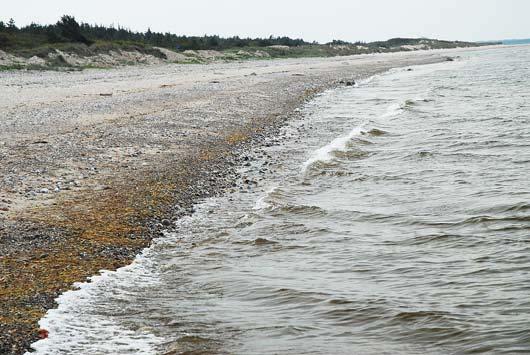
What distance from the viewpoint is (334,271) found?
7480 millimetres

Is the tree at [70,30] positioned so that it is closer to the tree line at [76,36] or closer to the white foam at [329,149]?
the tree line at [76,36]

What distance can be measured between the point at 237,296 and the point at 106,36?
5829 centimetres

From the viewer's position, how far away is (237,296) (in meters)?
6.74

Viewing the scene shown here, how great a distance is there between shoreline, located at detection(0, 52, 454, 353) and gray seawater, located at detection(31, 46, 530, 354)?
14.1 inches

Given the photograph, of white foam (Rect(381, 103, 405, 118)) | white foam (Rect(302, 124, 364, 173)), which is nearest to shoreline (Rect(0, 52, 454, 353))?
white foam (Rect(302, 124, 364, 173))

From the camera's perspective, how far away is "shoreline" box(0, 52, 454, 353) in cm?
688

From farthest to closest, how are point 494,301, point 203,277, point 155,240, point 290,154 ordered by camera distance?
point 290,154
point 155,240
point 203,277
point 494,301

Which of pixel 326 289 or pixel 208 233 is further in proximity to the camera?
pixel 208 233

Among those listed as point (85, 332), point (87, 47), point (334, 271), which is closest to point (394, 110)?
point (334, 271)

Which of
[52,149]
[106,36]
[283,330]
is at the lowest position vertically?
[283,330]

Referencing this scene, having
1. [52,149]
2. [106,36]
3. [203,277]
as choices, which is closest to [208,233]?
[203,277]

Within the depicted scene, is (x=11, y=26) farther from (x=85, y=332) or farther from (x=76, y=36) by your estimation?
(x=85, y=332)

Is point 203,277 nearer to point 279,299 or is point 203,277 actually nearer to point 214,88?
point 279,299

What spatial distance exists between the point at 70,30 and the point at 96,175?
42.4 m
